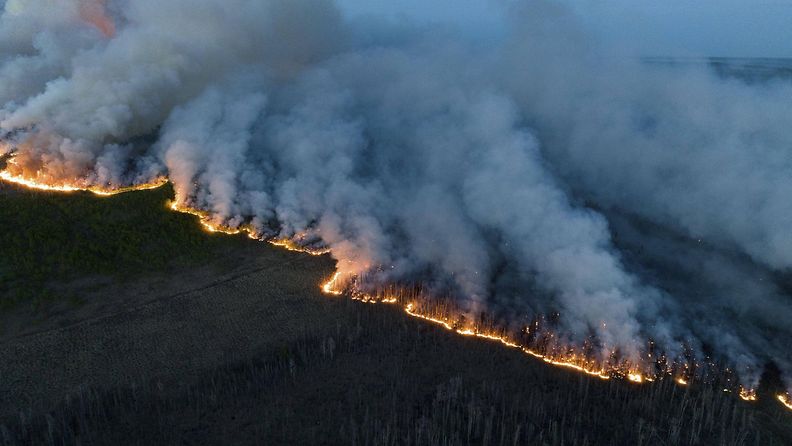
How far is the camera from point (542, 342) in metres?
25.3

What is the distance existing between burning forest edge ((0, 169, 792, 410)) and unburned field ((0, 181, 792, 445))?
61cm

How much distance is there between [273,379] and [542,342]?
36.6 feet

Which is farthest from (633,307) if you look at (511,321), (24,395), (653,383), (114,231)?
(114,231)

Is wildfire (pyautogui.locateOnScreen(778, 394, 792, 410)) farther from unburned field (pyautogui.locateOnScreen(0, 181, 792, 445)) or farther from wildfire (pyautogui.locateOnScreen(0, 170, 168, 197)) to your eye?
wildfire (pyautogui.locateOnScreen(0, 170, 168, 197))

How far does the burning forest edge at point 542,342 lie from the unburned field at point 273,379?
61cm

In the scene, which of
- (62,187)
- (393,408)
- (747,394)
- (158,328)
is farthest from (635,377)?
(62,187)

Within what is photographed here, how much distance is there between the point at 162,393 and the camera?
21688 millimetres

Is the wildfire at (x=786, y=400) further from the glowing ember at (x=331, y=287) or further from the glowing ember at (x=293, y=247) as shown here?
the glowing ember at (x=293, y=247)

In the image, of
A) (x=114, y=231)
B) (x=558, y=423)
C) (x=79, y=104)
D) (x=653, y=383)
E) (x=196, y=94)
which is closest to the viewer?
(x=558, y=423)

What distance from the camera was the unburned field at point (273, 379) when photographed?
790 inches

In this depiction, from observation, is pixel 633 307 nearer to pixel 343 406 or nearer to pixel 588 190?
pixel 343 406

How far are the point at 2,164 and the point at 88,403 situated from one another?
2640 centimetres

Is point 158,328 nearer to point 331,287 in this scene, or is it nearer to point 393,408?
point 331,287

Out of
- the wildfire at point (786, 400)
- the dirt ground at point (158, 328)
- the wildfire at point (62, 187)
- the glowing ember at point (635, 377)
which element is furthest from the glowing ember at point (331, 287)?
the wildfire at point (786, 400)
